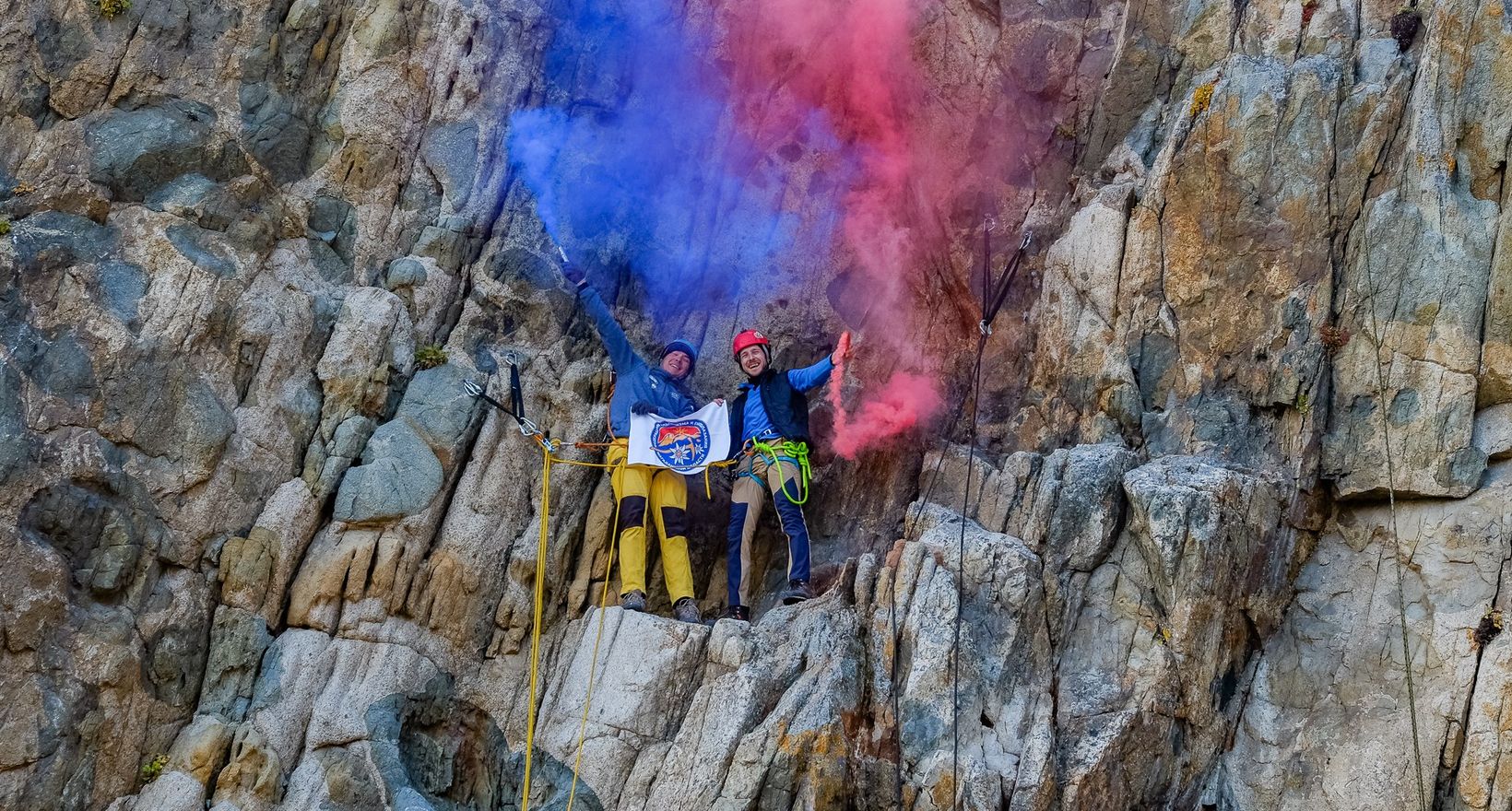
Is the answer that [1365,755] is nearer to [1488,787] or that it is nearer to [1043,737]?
[1488,787]

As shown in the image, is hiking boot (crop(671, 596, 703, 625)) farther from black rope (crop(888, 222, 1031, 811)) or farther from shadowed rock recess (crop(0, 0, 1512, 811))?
black rope (crop(888, 222, 1031, 811))

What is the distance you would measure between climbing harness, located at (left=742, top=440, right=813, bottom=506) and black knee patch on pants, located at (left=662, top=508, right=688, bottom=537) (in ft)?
2.62

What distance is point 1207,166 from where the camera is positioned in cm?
1277

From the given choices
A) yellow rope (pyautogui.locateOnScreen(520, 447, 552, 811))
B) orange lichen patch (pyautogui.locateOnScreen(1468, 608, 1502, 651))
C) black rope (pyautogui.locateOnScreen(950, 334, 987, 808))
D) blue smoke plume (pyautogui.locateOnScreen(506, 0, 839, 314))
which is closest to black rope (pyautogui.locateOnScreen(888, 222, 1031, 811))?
black rope (pyautogui.locateOnScreen(950, 334, 987, 808))

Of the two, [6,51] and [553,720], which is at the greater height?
[6,51]

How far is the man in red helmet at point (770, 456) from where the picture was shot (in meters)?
12.6

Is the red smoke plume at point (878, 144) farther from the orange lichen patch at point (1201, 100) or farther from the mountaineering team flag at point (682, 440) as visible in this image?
the orange lichen patch at point (1201, 100)

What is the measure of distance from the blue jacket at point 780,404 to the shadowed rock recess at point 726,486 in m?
0.91

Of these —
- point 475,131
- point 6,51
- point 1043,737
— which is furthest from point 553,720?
point 6,51

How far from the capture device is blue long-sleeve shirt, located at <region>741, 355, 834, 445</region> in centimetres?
1314

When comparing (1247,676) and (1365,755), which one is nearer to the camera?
(1365,755)

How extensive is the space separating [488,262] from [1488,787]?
10387 mm

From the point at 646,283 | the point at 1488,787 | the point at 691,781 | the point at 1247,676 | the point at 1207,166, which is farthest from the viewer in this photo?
the point at 646,283

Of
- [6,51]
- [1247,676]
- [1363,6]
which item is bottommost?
[1247,676]
